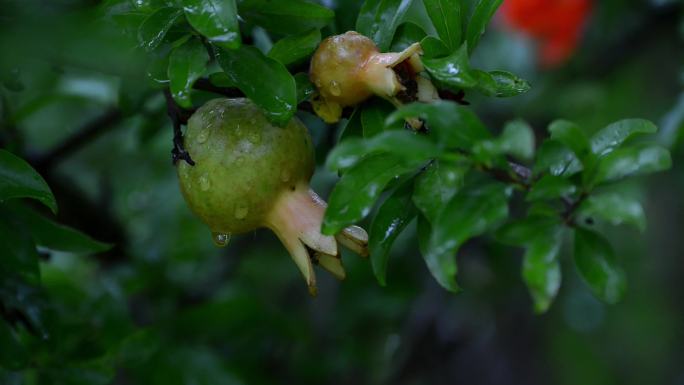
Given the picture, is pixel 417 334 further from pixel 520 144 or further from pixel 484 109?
pixel 520 144

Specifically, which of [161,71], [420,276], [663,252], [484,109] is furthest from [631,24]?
[161,71]

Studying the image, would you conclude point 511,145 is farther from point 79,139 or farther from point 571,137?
point 79,139

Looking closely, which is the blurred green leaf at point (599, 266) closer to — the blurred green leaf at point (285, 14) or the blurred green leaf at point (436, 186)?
the blurred green leaf at point (436, 186)

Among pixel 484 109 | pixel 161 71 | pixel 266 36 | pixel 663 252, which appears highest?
pixel 161 71

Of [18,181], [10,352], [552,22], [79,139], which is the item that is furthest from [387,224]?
[552,22]

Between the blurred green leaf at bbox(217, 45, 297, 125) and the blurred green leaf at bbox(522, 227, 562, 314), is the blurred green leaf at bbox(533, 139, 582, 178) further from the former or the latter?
the blurred green leaf at bbox(217, 45, 297, 125)

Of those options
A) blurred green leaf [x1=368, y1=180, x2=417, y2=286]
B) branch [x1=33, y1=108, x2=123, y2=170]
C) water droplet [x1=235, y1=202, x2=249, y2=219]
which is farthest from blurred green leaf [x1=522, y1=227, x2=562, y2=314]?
branch [x1=33, y1=108, x2=123, y2=170]

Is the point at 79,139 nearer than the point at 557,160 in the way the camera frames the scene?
No
